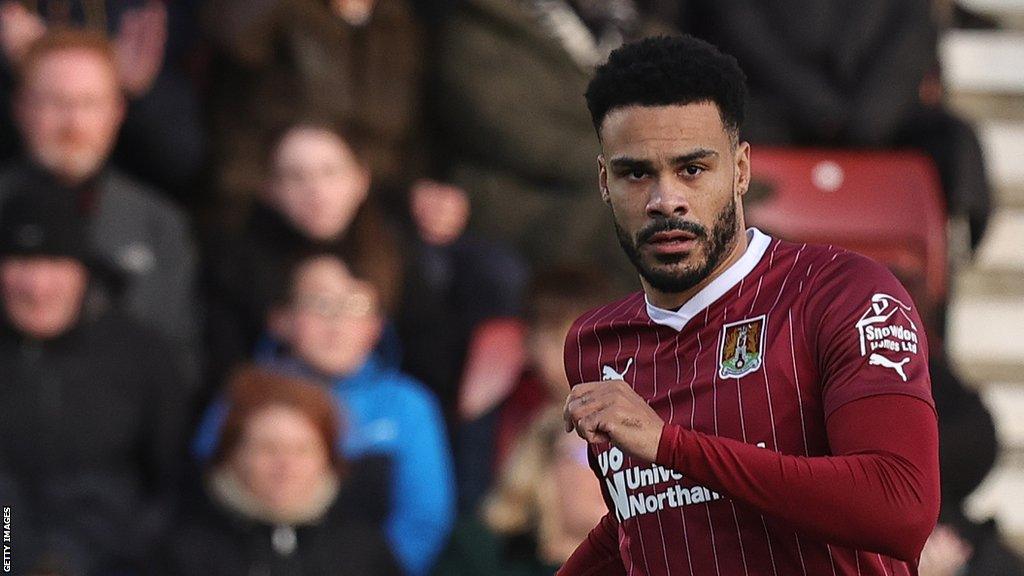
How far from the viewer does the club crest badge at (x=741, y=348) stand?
2945 mm

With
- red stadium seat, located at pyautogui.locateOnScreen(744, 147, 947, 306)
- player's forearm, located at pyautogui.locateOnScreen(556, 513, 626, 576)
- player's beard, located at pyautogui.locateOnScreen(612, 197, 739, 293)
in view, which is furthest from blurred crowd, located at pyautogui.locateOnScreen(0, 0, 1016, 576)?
player's beard, located at pyautogui.locateOnScreen(612, 197, 739, 293)

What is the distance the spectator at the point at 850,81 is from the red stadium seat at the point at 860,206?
0.26m

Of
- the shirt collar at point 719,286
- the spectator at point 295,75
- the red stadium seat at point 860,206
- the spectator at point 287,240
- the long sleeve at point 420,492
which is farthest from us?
the red stadium seat at point 860,206

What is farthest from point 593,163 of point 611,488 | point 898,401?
point 898,401

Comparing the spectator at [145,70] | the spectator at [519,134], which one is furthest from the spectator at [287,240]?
the spectator at [519,134]

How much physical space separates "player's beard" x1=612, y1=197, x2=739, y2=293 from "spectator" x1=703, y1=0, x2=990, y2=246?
4600 mm

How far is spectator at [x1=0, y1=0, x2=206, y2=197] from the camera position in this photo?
6.84 metres

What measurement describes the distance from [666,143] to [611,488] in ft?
1.98

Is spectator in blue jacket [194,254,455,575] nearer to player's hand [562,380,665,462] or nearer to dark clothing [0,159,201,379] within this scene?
dark clothing [0,159,201,379]

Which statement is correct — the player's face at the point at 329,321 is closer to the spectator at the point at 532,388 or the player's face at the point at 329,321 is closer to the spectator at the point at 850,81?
the spectator at the point at 532,388

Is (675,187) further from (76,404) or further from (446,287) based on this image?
(446,287)

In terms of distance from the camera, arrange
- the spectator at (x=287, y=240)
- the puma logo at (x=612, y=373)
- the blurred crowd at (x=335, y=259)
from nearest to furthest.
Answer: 1. the puma logo at (x=612, y=373)
2. the blurred crowd at (x=335, y=259)
3. the spectator at (x=287, y=240)

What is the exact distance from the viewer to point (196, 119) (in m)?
6.94

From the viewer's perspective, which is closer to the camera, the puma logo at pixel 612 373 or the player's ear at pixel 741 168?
the player's ear at pixel 741 168
